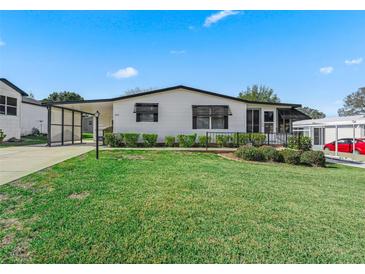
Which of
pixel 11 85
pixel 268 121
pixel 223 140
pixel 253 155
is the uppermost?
pixel 11 85

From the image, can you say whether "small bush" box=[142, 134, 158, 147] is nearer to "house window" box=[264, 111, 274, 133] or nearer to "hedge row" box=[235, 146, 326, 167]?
"hedge row" box=[235, 146, 326, 167]

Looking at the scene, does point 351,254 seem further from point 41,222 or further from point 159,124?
point 159,124

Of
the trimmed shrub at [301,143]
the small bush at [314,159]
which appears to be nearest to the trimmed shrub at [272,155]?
the small bush at [314,159]

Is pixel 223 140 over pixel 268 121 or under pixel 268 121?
under

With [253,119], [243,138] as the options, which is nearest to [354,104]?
[253,119]

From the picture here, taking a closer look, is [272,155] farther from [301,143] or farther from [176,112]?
[176,112]

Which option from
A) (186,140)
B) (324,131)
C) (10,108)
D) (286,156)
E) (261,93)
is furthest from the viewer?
(261,93)

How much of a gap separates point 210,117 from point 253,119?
397cm

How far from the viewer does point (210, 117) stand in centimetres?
1544

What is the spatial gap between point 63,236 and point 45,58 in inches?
416

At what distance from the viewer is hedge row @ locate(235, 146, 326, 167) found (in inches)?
373

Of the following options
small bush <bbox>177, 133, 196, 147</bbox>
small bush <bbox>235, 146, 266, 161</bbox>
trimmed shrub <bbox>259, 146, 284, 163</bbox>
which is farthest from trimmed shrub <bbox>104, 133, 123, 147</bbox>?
trimmed shrub <bbox>259, 146, 284, 163</bbox>

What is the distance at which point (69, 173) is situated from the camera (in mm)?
6078
